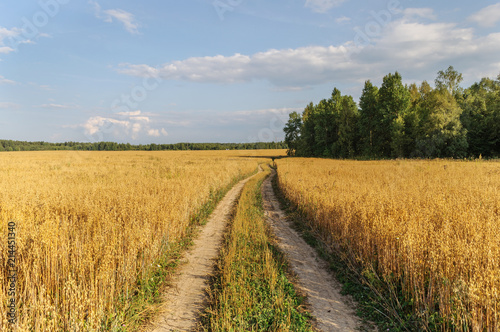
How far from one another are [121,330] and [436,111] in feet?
160

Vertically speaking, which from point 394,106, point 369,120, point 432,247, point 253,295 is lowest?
point 253,295

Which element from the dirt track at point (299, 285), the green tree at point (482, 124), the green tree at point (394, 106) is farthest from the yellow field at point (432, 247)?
the green tree at point (482, 124)

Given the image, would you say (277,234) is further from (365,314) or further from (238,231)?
(365,314)

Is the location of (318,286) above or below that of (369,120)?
below

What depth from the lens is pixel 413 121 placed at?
149ft

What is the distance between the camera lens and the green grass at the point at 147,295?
14.6 feet

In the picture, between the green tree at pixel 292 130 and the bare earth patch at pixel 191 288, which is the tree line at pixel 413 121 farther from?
the bare earth patch at pixel 191 288

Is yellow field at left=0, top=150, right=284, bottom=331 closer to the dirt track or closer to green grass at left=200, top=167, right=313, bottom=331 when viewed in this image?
the dirt track

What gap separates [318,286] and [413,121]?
50.3 metres

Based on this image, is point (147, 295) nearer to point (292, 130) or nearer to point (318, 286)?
point (318, 286)

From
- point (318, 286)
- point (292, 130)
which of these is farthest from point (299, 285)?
point (292, 130)

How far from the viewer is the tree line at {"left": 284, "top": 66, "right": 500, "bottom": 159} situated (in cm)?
3844

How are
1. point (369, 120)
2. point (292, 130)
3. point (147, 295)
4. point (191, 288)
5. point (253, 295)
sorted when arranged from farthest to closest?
1. point (292, 130)
2. point (369, 120)
3. point (191, 288)
4. point (147, 295)
5. point (253, 295)

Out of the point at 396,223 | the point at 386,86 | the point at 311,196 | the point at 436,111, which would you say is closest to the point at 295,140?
the point at 386,86
